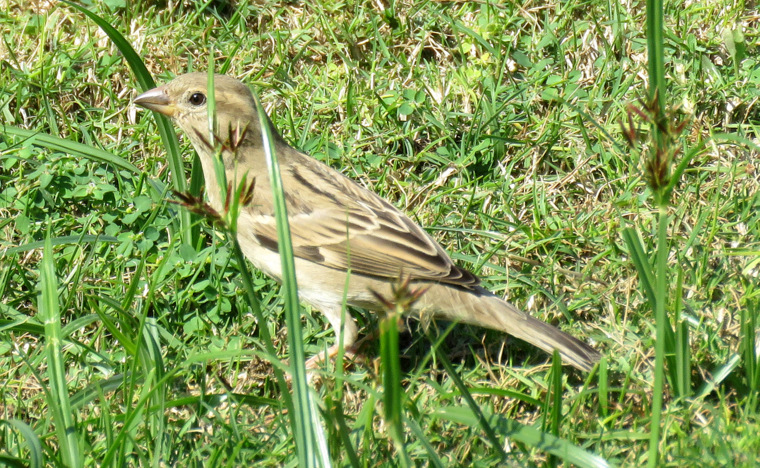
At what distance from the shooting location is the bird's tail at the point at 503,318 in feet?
13.3

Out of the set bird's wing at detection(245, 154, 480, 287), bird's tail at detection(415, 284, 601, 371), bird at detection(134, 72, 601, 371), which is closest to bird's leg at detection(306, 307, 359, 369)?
bird at detection(134, 72, 601, 371)

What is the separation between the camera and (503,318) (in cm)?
430

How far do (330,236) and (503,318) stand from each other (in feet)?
3.35

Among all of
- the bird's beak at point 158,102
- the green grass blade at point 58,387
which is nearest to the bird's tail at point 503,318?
the green grass blade at point 58,387

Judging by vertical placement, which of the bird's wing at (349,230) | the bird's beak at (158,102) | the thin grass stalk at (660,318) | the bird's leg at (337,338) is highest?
the thin grass stalk at (660,318)

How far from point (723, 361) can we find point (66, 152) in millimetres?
3618

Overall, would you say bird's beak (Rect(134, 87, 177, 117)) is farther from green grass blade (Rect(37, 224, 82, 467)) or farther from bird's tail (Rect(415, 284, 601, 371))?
bird's tail (Rect(415, 284, 601, 371))

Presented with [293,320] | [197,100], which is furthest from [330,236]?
[293,320]

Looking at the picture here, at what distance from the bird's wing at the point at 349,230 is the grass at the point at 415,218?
0.34 metres

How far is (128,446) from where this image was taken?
375 cm

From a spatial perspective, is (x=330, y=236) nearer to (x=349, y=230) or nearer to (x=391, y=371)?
(x=349, y=230)

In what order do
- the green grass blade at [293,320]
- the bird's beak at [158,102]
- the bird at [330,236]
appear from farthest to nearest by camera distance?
the bird's beak at [158,102]
the bird at [330,236]
the green grass blade at [293,320]

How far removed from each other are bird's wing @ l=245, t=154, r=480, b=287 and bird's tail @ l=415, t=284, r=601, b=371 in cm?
14

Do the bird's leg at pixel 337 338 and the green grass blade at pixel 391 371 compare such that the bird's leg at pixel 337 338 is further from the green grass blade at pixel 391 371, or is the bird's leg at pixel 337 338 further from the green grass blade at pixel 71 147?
the green grass blade at pixel 391 371
